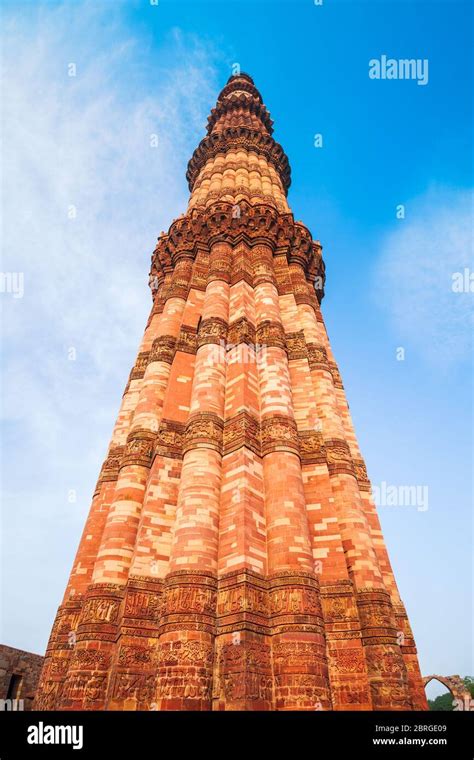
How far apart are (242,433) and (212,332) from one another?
3542mm

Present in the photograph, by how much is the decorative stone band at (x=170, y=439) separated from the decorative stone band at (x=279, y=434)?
1901mm

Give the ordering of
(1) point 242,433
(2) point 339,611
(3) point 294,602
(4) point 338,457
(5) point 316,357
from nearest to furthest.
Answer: (3) point 294,602 < (2) point 339,611 < (1) point 242,433 < (4) point 338,457 < (5) point 316,357

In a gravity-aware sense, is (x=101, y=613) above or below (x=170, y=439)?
below

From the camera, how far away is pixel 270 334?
11.9m

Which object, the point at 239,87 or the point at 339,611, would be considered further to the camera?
the point at 239,87

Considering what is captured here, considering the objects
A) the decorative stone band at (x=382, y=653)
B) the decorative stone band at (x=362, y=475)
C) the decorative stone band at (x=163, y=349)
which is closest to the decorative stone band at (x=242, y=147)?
the decorative stone band at (x=163, y=349)

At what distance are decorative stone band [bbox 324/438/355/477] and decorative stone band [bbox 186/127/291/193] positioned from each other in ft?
55.7

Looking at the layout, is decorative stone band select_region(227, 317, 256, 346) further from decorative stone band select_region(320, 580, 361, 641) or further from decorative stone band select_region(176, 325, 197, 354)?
decorative stone band select_region(320, 580, 361, 641)

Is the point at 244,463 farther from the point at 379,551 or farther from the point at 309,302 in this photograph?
the point at 309,302

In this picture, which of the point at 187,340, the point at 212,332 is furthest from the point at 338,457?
the point at 187,340

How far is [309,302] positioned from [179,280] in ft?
14.3

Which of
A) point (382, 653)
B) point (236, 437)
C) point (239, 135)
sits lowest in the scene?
point (382, 653)

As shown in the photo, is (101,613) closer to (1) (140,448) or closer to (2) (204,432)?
(1) (140,448)

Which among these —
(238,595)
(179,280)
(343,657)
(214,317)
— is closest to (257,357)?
(214,317)
